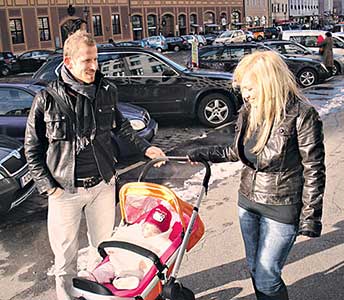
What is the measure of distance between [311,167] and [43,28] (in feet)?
150

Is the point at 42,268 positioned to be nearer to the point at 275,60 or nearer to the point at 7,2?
the point at 275,60

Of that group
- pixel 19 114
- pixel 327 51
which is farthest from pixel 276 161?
pixel 327 51

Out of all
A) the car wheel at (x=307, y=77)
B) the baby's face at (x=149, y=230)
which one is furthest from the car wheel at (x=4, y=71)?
the baby's face at (x=149, y=230)

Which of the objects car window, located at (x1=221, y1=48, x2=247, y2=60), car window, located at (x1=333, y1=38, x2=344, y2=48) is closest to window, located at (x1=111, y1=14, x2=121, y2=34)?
car window, located at (x1=333, y1=38, x2=344, y2=48)

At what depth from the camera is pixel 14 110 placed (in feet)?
22.3

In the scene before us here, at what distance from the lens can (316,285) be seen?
3543 mm

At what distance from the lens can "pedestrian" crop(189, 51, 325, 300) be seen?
2.43m

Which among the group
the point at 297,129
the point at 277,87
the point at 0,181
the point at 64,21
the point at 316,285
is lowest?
the point at 316,285

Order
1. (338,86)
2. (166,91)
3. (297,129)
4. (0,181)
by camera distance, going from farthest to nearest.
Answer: (338,86) → (166,91) → (0,181) → (297,129)

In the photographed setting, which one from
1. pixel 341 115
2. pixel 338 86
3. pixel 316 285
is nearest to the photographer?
pixel 316 285

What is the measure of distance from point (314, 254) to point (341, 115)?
6808mm

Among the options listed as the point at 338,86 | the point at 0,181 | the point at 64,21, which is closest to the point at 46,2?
the point at 64,21

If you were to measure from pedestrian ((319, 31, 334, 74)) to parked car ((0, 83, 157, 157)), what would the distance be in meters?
11.5

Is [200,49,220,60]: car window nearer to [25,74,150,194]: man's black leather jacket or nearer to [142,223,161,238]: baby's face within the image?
[25,74,150,194]: man's black leather jacket
